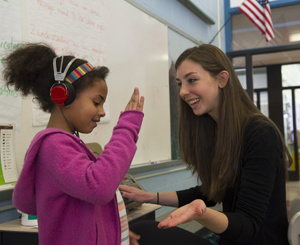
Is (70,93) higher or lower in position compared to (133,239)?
higher

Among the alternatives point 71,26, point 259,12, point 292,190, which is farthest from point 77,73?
point 292,190

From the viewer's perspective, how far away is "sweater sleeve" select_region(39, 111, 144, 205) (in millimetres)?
705

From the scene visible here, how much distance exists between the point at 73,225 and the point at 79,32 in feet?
3.80

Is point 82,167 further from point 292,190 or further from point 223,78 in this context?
point 292,190

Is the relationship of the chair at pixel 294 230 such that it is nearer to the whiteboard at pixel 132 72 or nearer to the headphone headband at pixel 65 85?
the headphone headband at pixel 65 85

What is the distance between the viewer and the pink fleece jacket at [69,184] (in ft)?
2.33

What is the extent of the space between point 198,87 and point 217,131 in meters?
0.20

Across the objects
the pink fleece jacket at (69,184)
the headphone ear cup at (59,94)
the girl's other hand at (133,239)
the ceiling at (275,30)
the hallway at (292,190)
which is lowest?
the hallway at (292,190)

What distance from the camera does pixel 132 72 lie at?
2070mm

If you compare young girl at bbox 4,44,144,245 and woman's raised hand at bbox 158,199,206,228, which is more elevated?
young girl at bbox 4,44,144,245

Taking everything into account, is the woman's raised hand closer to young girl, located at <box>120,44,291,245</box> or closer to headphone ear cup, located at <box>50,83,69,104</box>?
young girl, located at <box>120,44,291,245</box>

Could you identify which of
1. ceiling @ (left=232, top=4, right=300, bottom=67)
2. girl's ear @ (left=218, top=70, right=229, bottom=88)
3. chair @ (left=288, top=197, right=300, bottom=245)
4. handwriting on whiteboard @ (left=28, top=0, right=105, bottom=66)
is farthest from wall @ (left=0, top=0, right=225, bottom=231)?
chair @ (left=288, top=197, right=300, bottom=245)

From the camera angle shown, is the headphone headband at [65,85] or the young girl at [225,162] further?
the young girl at [225,162]

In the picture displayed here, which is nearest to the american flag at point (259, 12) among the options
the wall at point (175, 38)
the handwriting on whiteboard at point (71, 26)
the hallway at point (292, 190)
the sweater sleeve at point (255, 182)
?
the wall at point (175, 38)
